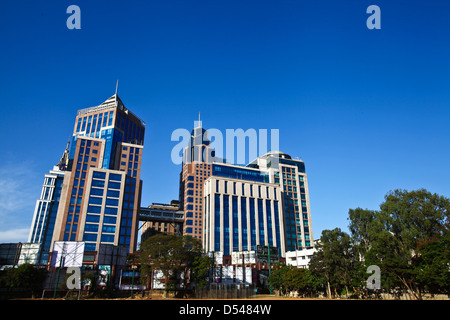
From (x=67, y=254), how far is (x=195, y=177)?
100158 mm

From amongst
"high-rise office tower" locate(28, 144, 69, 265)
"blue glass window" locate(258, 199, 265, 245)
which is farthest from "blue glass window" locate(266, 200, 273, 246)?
"high-rise office tower" locate(28, 144, 69, 265)

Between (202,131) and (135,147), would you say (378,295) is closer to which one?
(135,147)

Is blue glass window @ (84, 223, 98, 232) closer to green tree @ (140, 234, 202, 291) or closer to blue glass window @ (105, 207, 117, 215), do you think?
blue glass window @ (105, 207, 117, 215)

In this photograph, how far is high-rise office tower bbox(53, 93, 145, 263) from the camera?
3895 inches

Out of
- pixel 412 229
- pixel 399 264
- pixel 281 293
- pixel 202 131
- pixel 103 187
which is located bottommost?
pixel 281 293

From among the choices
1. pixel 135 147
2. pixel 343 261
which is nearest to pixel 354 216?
pixel 343 261

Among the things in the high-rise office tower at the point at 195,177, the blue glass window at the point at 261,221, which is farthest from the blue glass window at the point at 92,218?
the blue glass window at the point at 261,221

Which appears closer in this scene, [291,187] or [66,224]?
[66,224]

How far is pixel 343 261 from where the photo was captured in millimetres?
56625

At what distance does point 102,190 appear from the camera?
106 meters

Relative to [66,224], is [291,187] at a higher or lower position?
higher

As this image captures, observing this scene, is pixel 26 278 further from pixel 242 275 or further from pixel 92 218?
pixel 242 275

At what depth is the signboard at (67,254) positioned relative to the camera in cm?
5697
